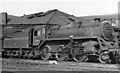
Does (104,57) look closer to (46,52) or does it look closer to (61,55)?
(61,55)

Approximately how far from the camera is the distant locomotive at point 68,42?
546 inches

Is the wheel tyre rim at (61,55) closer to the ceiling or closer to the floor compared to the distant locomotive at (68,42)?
closer to the floor

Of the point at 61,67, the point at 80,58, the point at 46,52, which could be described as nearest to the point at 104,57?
the point at 80,58

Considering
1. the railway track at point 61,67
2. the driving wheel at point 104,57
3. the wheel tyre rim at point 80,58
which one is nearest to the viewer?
the railway track at point 61,67

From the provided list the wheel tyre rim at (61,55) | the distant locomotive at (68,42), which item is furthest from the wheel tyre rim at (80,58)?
the wheel tyre rim at (61,55)

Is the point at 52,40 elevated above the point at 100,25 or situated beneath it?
situated beneath

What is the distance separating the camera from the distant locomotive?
13867 mm

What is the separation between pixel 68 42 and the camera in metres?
15.6

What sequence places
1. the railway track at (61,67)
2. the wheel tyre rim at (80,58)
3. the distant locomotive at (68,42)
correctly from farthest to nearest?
the wheel tyre rim at (80,58)
the distant locomotive at (68,42)
the railway track at (61,67)

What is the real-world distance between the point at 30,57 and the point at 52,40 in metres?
3.02

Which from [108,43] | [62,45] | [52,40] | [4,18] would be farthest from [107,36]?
[4,18]

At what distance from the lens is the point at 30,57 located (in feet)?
60.2

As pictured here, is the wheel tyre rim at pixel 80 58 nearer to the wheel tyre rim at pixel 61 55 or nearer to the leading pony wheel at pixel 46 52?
the wheel tyre rim at pixel 61 55

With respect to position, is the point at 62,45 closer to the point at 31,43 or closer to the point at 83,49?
the point at 83,49
